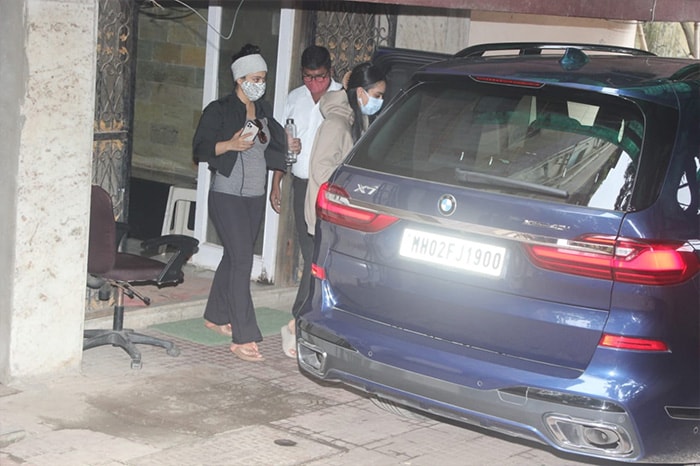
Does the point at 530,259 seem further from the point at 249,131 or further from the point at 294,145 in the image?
the point at 294,145

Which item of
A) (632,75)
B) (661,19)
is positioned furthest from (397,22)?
(632,75)

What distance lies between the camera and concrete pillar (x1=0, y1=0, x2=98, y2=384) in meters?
6.21

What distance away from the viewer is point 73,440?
5.82m

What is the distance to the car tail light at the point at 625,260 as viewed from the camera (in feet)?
15.2

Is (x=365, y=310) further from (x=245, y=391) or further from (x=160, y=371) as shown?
(x=160, y=371)

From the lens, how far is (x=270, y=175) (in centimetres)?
923

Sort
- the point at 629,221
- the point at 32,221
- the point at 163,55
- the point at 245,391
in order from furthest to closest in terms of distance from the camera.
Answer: the point at 163,55
the point at 245,391
the point at 32,221
the point at 629,221

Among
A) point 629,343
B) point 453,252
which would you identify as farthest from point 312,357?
point 629,343

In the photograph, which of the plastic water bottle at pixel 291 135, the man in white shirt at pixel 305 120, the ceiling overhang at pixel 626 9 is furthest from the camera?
the ceiling overhang at pixel 626 9

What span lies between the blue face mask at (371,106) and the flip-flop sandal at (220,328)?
5.87ft

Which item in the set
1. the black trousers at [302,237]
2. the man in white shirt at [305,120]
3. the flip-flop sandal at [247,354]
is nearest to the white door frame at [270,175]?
the man in white shirt at [305,120]

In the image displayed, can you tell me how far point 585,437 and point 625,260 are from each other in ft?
2.35

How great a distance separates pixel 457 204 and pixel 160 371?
286 cm

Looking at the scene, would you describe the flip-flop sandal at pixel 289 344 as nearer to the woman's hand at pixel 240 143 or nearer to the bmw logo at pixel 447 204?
the woman's hand at pixel 240 143
